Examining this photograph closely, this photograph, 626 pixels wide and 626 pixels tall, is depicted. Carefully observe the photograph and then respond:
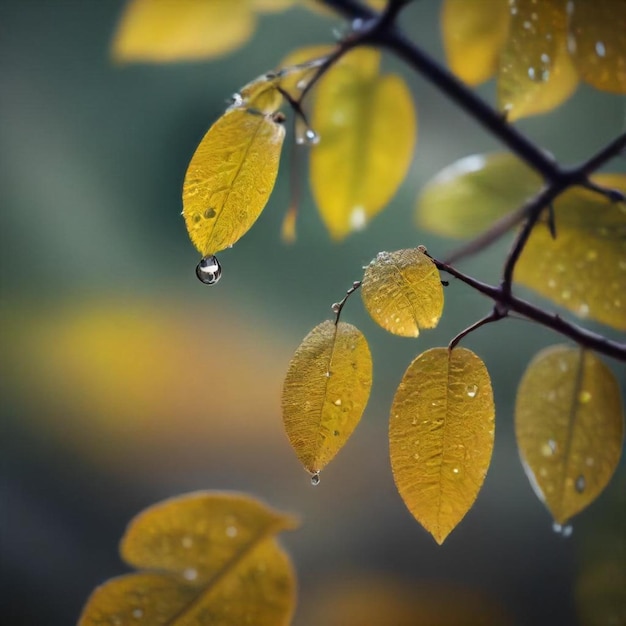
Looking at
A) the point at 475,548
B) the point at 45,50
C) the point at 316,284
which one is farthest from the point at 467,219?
the point at 45,50

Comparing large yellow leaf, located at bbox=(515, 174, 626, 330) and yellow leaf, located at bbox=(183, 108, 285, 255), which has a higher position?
large yellow leaf, located at bbox=(515, 174, 626, 330)

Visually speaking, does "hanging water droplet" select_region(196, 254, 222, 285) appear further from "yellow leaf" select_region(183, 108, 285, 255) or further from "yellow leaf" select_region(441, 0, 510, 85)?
"yellow leaf" select_region(441, 0, 510, 85)

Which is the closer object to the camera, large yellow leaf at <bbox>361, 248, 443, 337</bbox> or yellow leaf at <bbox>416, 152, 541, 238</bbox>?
large yellow leaf at <bbox>361, 248, 443, 337</bbox>

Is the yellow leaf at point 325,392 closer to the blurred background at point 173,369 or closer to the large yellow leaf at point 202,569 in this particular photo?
the large yellow leaf at point 202,569

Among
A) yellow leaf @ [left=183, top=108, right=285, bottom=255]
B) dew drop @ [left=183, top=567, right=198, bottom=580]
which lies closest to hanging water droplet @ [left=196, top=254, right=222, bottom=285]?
yellow leaf @ [left=183, top=108, right=285, bottom=255]

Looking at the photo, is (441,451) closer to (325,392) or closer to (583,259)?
(325,392)
